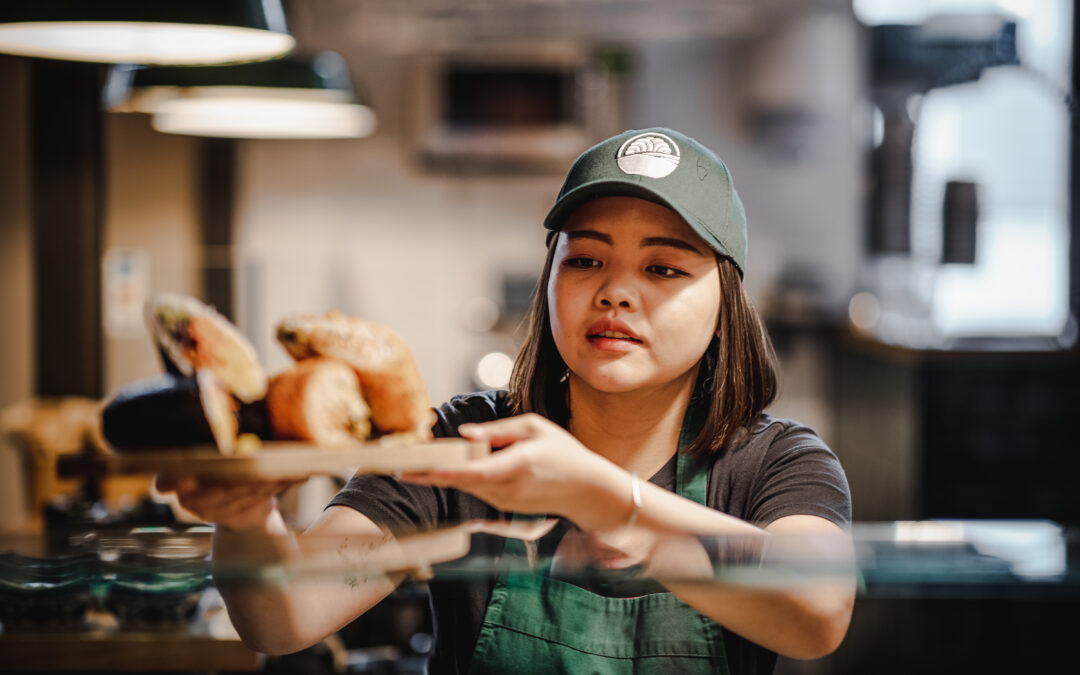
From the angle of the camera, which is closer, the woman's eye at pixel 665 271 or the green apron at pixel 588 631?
the green apron at pixel 588 631

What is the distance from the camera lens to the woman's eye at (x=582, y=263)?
0.98 metres

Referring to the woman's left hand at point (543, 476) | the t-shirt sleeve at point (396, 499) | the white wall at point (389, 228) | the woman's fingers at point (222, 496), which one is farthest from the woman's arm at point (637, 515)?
the white wall at point (389, 228)

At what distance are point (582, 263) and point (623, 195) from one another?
69 mm

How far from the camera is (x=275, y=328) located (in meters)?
0.92

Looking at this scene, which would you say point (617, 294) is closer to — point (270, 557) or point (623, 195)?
point (623, 195)

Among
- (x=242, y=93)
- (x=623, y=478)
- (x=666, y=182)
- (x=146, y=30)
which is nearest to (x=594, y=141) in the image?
(x=242, y=93)

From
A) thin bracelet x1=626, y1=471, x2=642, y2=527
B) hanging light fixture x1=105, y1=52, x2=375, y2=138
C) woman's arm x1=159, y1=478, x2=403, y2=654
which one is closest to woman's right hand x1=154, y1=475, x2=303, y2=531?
woman's arm x1=159, y1=478, x2=403, y2=654

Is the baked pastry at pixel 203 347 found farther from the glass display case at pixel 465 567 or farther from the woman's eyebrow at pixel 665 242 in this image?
the woman's eyebrow at pixel 665 242

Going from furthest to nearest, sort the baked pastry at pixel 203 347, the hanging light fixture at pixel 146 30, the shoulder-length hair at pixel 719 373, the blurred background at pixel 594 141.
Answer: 1. the blurred background at pixel 594 141
2. the hanging light fixture at pixel 146 30
3. the shoulder-length hair at pixel 719 373
4. the baked pastry at pixel 203 347

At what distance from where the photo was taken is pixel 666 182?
3.14 ft

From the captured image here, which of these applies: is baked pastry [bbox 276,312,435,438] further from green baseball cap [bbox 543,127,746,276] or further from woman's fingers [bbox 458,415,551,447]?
green baseball cap [bbox 543,127,746,276]

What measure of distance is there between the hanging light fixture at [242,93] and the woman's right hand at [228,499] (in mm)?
1724

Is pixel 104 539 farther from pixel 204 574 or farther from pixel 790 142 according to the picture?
pixel 790 142

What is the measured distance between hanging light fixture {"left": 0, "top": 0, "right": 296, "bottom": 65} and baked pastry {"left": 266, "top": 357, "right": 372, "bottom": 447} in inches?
30.8
